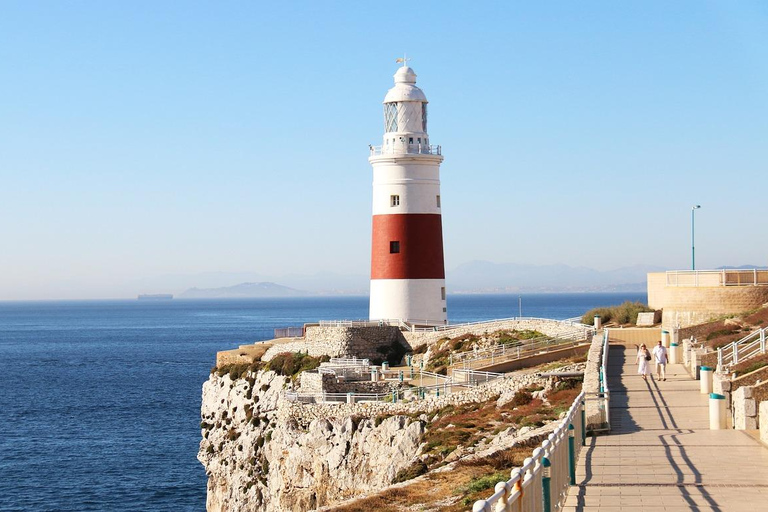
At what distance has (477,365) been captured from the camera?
36.9m

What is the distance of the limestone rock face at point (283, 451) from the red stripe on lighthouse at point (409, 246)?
8023 mm

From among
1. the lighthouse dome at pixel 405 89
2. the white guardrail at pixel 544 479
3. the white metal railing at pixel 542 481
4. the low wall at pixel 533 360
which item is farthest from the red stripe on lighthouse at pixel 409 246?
the white metal railing at pixel 542 481

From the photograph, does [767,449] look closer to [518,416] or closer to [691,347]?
[518,416]

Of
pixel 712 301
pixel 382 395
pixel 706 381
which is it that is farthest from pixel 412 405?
pixel 712 301

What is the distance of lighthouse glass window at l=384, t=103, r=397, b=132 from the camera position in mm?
46688

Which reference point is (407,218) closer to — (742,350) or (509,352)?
(509,352)

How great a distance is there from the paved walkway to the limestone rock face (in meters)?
7.67

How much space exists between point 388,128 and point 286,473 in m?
18.9

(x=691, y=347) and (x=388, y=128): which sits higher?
(x=388, y=128)

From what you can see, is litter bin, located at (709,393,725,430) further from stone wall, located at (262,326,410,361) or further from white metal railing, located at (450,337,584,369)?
stone wall, located at (262,326,410,361)

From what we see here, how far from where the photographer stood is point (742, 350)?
2800 centimetres

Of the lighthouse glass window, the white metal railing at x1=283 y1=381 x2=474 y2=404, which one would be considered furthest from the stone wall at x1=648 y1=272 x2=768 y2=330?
the lighthouse glass window

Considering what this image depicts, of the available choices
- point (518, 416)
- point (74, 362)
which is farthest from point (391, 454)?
point (74, 362)

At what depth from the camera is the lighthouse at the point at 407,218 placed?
45938mm
